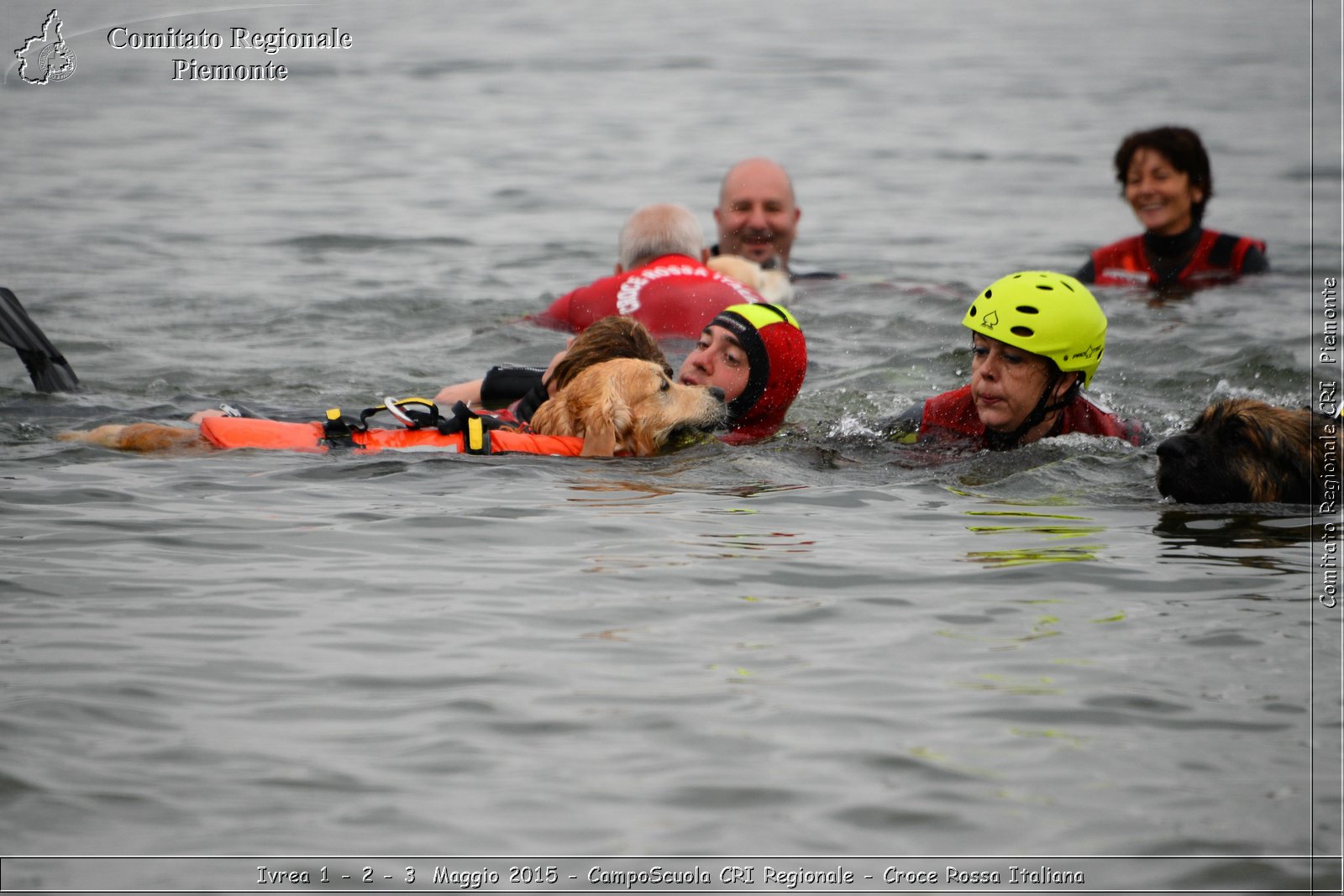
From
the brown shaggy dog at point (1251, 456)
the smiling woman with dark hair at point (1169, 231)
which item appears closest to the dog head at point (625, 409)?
the brown shaggy dog at point (1251, 456)

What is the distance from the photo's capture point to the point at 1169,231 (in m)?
14.2

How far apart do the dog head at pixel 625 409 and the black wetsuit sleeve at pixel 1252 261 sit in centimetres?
808

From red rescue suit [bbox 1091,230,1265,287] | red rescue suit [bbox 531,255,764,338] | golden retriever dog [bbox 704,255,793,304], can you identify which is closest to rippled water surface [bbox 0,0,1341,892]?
red rescue suit [bbox 1091,230,1265,287]

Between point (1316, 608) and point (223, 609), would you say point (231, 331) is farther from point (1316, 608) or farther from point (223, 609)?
point (1316, 608)

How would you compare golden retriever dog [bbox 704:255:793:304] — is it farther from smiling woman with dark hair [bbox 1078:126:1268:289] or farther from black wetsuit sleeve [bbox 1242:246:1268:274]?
black wetsuit sleeve [bbox 1242:246:1268:274]

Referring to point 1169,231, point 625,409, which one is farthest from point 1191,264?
point 625,409

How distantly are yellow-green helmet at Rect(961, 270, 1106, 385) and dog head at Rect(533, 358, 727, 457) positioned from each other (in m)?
1.58

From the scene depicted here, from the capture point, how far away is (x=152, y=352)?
11883 mm

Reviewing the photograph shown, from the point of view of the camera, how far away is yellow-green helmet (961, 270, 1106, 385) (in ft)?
25.2

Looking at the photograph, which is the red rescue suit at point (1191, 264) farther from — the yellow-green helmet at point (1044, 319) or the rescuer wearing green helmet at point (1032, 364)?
the yellow-green helmet at point (1044, 319)

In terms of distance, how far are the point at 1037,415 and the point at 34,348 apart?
5.98m

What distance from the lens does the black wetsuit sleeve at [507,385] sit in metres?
9.11

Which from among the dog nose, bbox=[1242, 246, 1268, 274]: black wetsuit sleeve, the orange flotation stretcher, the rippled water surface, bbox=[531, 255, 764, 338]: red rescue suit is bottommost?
the rippled water surface

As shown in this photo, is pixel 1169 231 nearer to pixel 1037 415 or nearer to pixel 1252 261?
pixel 1252 261
